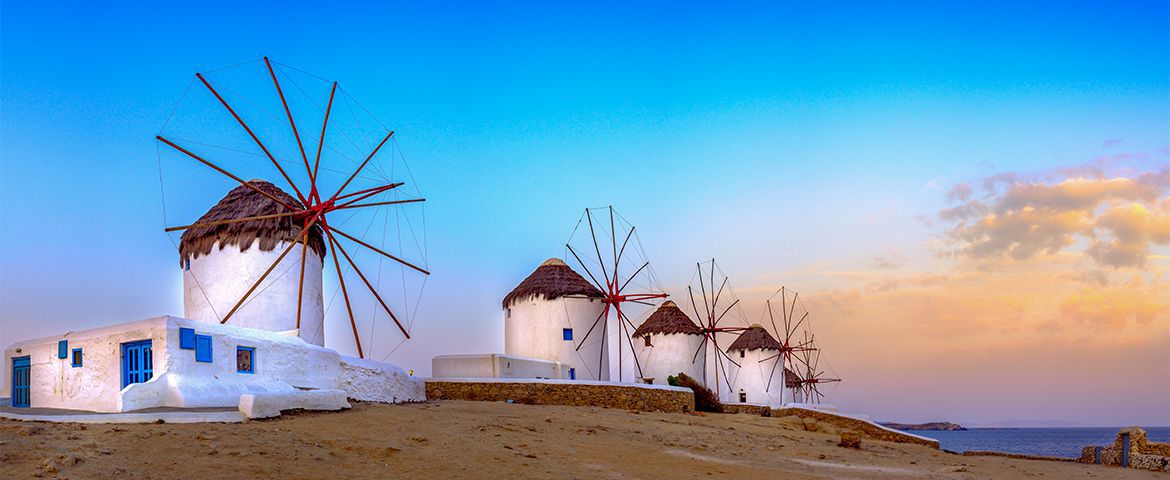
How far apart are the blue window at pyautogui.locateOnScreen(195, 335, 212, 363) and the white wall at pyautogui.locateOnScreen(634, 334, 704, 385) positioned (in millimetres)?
28548

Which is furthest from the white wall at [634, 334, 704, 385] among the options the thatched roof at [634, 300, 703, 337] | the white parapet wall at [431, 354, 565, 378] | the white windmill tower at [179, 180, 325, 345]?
the white windmill tower at [179, 180, 325, 345]

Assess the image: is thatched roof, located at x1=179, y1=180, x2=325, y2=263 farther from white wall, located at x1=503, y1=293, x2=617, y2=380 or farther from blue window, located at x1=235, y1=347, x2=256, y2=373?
white wall, located at x1=503, y1=293, x2=617, y2=380

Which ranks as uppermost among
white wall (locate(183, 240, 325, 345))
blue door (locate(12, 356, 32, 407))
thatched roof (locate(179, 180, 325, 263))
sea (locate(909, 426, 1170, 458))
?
thatched roof (locate(179, 180, 325, 263))

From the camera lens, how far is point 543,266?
3912 cm

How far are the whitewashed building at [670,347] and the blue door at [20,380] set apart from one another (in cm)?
2826

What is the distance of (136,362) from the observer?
18047 mm

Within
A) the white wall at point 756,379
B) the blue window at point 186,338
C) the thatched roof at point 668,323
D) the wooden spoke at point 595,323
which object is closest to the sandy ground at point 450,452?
the blue window at point 186,338

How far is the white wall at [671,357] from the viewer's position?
45156 millimetres

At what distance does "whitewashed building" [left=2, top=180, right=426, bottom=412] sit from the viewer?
17734mm

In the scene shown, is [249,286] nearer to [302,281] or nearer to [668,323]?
[302,281]

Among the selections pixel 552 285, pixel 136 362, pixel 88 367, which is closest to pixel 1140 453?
pixel 552 285

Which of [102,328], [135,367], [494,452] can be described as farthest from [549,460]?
[102,328]

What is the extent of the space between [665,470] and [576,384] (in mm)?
14775

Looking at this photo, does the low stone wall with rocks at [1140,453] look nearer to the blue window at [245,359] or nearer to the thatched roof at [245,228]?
the blue window at [245,359]
